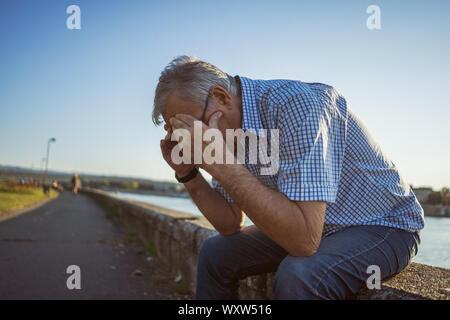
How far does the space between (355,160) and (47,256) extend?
173 inches

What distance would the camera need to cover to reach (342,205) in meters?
1.50

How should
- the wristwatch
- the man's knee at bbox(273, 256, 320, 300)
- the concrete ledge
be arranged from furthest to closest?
the wristwatch, the concrete ledge, the man's knee at bbox(273, 256, 320, 300)

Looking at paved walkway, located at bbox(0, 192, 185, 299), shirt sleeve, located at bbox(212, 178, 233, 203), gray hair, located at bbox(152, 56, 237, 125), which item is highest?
gray hair, located at bbox(152, 56, 237, 125)

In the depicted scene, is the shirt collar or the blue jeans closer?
the blue jeans

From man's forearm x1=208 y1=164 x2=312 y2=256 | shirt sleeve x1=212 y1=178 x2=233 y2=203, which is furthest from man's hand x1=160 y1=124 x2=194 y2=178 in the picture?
man's forearm x1=208 y1=164 x2=312 y2=256

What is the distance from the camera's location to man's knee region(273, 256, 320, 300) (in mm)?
1159

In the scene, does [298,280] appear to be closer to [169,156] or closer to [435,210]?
[169,156]

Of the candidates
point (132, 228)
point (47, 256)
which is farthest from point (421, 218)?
point (132, 228)

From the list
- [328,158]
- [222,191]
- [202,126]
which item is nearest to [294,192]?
[328,158]

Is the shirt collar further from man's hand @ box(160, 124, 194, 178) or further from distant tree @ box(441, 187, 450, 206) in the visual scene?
distant tree @ box(441, 187, 450, 206)

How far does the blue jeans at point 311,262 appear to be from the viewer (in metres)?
1.19

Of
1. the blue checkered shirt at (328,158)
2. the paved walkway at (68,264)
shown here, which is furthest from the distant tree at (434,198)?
the paved walkway at (68,264)
